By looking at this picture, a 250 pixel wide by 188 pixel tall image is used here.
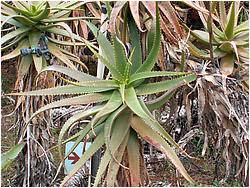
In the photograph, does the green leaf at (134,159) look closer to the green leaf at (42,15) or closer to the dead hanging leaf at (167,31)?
the dead hanging leaf at (167,31)

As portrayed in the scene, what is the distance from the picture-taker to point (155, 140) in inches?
29.8

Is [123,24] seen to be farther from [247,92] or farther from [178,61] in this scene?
[247,92]

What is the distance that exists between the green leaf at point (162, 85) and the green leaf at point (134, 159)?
0.07 metres

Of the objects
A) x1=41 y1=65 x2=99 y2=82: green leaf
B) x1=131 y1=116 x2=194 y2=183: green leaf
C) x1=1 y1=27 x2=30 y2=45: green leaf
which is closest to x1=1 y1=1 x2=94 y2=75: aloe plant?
x1=1 y1=27 x2=30 y2=45: green leaf

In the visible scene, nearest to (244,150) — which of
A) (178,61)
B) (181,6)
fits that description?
(178,61)

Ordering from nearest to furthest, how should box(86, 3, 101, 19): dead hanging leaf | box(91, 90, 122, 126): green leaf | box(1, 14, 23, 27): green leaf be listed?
box(91, 90, 122, 126): green leaf
box(1, 14, 23, 27): green leaf
box(86, 3, 101, 19): dead hanging leaf

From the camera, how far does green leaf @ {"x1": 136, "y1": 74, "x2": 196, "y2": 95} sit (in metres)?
0.76

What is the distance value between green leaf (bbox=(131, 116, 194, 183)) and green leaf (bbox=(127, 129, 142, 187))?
0.03 meters

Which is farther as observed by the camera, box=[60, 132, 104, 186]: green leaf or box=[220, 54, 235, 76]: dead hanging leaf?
box=[220, 54, 235, 76]: dead hanging leaf

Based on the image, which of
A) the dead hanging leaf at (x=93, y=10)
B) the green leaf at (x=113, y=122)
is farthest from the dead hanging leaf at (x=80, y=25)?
the green leaf at (x=113, y=122)

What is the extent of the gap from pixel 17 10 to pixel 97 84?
1.00 feet

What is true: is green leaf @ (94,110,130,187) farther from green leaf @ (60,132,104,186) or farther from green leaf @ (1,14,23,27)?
green leaf @ (1,14,23,27)

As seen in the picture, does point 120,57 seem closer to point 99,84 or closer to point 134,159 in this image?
point 99,84

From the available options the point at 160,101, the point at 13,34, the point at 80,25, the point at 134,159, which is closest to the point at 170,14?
the point at 160,101
